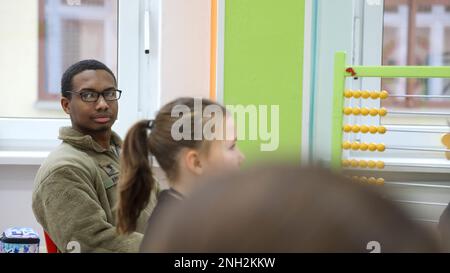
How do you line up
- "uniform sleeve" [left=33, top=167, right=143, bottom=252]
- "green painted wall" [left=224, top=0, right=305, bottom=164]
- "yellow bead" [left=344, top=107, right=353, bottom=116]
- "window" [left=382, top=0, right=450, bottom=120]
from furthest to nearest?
"window" [left=382, top=0, right=450, bottom=120] < "green painted wall" [left=224, top=0, right=305, bottom=164] < "yellow bead" [left=344, top=107, right=353, bottom=116] < "uniform sleeve" [left=33, top=167, right=143, bottom=252]

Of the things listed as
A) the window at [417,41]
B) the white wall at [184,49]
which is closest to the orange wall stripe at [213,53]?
the white wall at [184,49]

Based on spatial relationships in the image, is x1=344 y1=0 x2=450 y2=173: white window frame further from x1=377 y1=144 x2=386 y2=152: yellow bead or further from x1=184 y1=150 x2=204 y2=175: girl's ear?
x1=184 y1=150 x2=204 y2=175: girl's ear

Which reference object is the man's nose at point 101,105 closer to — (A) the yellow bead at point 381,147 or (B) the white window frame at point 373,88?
(A) the yellow bead at point 381,147

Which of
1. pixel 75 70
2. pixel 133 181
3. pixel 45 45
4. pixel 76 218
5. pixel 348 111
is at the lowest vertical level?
pixel 76 218

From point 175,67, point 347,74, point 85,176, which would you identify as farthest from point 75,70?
point 347,74

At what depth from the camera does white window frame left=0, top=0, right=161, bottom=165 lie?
2557 millimetres

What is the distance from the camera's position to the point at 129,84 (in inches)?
102

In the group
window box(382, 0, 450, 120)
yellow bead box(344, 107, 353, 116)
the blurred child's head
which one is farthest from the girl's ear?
window box(382, 0, 450, 120)

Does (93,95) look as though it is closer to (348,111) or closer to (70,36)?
(348,111)

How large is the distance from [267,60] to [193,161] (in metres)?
0.94

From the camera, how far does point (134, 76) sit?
258cm

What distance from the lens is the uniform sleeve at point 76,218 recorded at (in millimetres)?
1551

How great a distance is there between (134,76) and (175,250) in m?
2.27

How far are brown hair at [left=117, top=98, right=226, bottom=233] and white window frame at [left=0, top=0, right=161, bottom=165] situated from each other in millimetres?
1092
